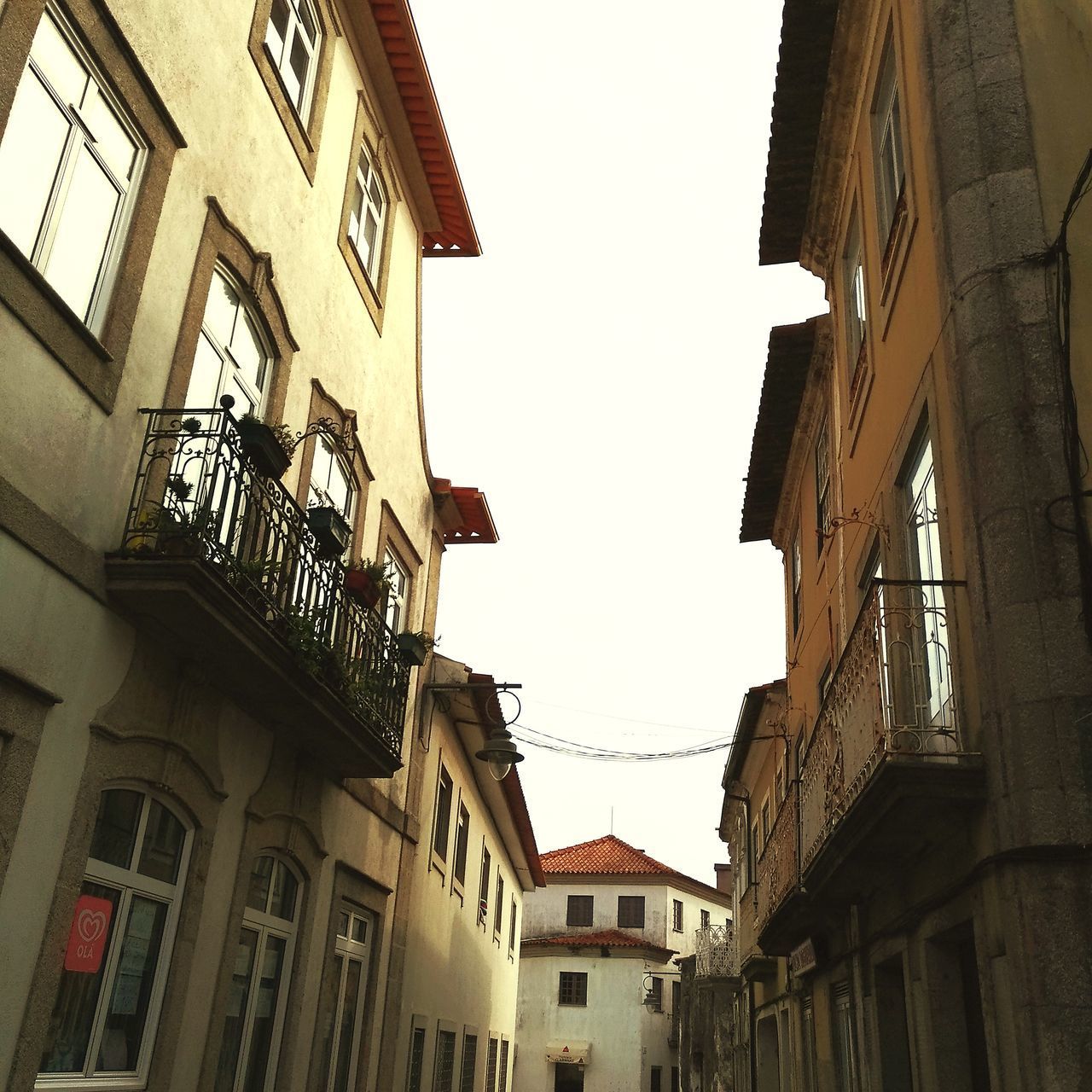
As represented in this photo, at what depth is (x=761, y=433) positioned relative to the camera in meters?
14.1

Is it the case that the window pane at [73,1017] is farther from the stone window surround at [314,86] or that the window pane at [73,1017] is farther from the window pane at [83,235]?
the stone window surround at [314,86]

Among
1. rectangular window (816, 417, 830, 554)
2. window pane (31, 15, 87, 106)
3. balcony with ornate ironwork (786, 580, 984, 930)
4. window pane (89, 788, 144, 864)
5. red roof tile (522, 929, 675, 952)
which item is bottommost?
window pane (89, 788, 144, 864)

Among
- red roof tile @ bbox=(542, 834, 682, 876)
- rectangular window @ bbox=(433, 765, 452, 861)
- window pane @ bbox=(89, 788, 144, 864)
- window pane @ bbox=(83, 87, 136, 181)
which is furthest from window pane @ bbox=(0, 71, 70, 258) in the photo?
red roof tile @ bbox=(542, 834, 682, 876)

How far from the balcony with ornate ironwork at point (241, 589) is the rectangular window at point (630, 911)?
131 ft

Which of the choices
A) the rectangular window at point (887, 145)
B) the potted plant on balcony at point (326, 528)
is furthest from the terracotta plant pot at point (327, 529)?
the rectangular window at point (887, 145)

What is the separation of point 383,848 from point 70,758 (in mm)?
6000

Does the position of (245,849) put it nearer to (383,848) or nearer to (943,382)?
(383,848)

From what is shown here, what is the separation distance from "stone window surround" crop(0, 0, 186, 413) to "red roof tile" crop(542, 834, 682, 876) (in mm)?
43486

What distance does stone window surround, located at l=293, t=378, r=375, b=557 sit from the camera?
9.30 metres

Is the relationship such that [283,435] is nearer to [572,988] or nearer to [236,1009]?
[236,1009]

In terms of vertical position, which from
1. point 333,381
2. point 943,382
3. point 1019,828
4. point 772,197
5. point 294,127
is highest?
point 772,197

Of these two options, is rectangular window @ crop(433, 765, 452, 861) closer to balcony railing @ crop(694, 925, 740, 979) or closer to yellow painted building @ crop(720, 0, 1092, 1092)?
yellow painted building @ crop(720, 0, 1092, 1092)

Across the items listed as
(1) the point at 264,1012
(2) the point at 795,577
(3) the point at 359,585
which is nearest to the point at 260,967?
(1) the point at 264,1012

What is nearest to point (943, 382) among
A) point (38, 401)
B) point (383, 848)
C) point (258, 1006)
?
point (38, 401)
